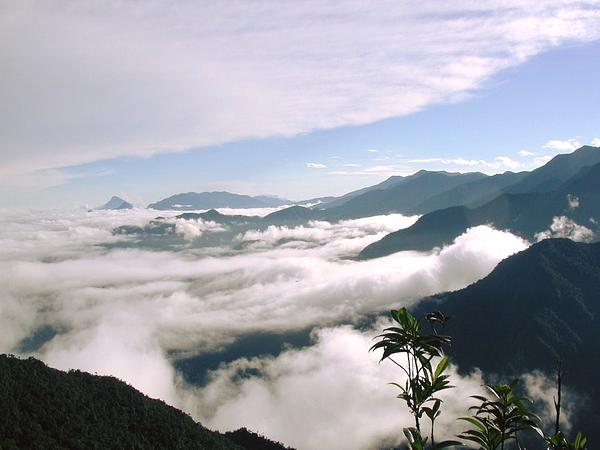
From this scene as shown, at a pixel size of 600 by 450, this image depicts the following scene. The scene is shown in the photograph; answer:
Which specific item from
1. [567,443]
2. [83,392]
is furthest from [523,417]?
[83,392]

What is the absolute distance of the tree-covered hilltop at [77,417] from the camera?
157 m

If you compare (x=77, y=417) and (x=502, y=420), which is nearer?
(x=502, y=420)

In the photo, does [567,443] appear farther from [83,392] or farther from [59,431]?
[83,392]

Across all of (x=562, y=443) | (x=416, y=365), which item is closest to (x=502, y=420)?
(x=562, y=443)

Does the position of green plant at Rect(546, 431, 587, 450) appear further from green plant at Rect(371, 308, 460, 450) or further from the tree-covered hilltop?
the tree-covered hilltop

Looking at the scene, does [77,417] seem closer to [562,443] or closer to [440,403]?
[440,403]

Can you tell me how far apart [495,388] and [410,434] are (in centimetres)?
361

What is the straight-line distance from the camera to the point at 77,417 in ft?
563

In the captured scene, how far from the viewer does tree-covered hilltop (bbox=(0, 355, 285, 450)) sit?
156875 millimetres

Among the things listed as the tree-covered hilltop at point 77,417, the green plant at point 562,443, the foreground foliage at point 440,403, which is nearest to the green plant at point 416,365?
the foreground foliage at point 440,403

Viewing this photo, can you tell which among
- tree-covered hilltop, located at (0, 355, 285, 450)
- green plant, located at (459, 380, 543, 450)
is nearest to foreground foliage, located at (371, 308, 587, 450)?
green plant, located at (459, 380, 543, 450)

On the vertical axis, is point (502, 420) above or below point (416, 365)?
below

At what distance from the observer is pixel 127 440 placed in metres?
171

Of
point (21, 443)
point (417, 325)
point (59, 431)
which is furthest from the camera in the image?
point (59, 431)
